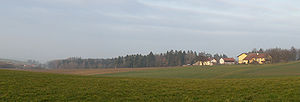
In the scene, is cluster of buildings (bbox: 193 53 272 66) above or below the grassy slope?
above

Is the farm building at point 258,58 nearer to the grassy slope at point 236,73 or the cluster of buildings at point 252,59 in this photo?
the cluster of buildings at point 252,59

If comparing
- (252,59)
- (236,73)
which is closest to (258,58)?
(252,59)

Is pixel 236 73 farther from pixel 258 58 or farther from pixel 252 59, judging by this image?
pixel 258 58

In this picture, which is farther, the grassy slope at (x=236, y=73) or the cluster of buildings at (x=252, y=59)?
the cluster of buildings at (x=252, y=59)

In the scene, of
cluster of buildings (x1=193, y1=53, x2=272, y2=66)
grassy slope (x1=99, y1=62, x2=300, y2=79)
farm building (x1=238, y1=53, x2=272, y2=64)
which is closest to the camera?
grassy slope (x1=99, y1=62, x2=300, y2=79)

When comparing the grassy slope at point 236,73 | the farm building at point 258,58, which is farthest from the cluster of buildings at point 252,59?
the grassy slope at point 236,73

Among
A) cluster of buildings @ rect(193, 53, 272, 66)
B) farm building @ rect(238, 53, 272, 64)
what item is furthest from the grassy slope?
farm building @ rect(238, 53, 272, 64)

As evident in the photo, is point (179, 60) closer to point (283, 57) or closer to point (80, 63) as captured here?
point (283, 57)

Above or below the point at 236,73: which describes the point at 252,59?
above

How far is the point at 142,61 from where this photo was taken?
15262cm

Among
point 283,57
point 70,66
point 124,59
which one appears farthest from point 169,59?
point 70,66

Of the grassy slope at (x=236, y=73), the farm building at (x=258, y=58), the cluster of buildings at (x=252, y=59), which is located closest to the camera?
the grassy slope at (x=236, y=73)

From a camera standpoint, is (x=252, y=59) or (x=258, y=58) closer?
(x=258, y=58)

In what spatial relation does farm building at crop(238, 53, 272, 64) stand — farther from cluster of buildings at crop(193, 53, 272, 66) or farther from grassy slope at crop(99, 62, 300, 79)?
grassy slope at crop(99, 62, 300, 79)
